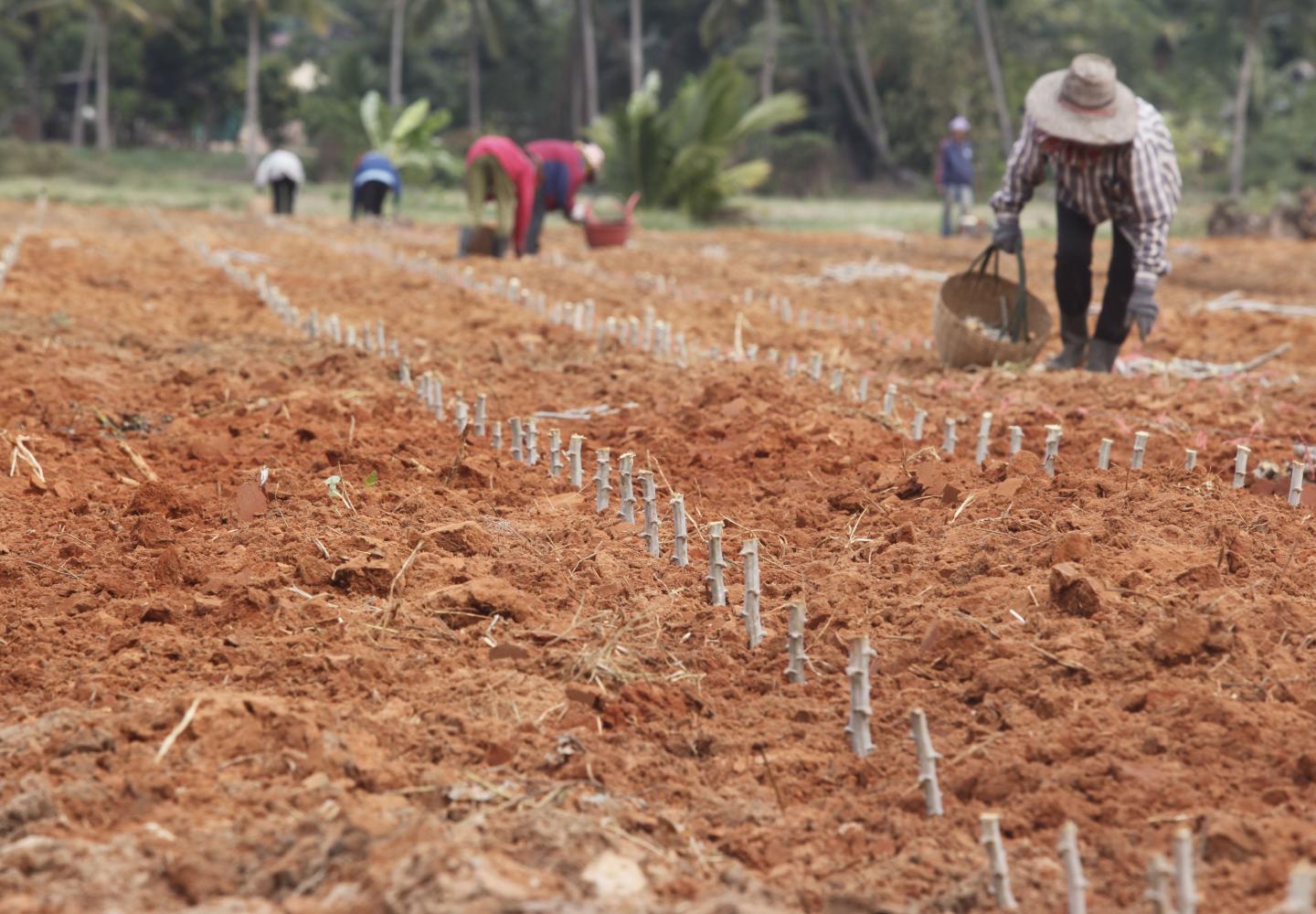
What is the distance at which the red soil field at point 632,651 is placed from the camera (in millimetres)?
2467

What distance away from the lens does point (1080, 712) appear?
2.99 m

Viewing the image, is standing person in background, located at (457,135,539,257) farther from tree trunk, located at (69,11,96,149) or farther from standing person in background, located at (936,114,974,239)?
tree trunk, located at (69,11,96,149)

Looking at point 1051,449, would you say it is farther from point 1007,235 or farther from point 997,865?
point 997,865

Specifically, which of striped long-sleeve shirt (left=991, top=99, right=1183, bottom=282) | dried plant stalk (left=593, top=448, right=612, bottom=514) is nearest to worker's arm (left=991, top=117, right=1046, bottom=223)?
striped long-sleeve shirt (left=991, top=99, right=1183, bottom=282)

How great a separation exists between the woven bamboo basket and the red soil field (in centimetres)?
55

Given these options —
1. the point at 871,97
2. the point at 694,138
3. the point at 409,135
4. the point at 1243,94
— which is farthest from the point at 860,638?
the point at 871,97

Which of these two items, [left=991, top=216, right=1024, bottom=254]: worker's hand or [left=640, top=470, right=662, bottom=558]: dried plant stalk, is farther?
[left=991, top=216, right=1024, bottom=254]: worker's hand

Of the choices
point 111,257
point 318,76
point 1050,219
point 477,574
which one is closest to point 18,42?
point 318,76

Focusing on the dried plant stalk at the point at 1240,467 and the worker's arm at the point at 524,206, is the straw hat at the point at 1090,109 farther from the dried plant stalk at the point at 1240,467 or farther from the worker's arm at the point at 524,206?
the worker's arm at the point at 524,206

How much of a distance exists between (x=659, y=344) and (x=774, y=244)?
1015 centimetres

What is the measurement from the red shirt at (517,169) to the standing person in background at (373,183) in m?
5.27

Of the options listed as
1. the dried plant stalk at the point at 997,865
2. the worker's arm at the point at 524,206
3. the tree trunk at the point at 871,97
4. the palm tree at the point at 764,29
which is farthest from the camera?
the tree trunk at the point at 871,97

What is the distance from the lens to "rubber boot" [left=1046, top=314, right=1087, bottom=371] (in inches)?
286

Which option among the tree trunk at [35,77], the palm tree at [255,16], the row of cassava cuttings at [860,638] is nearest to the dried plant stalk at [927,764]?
the row of cassava cuttings at [860,638]
